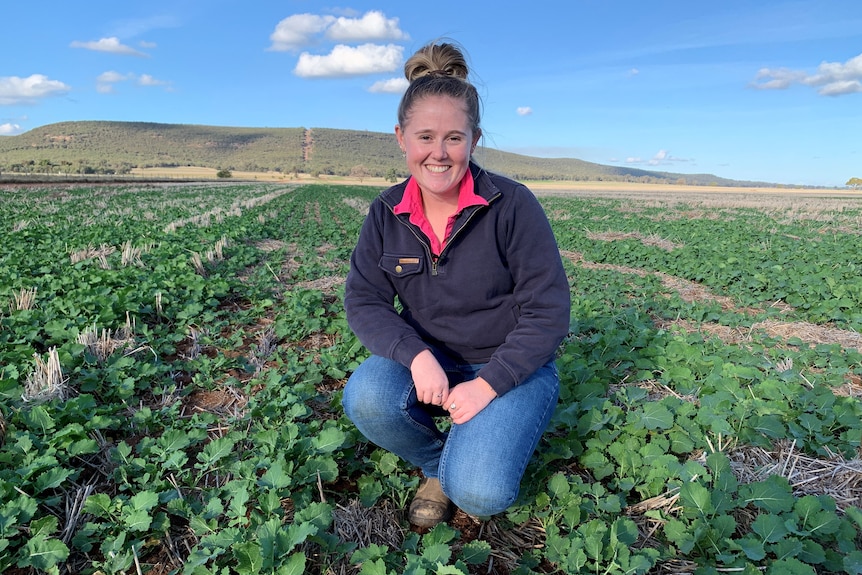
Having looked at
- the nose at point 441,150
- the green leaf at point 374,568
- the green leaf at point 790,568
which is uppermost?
the nose at point 441,150

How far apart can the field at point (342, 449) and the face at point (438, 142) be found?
1.44 metres

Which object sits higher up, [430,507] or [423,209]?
[423,209]

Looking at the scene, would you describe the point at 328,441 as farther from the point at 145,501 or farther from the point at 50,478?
the point at 50,478

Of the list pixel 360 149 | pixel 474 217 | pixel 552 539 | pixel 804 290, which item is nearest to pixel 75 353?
pixel 474 217

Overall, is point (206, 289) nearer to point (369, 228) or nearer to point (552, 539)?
point (369, 228)

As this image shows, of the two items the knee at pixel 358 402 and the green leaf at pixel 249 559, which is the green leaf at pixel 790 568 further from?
the green leaf at pixel 249 559

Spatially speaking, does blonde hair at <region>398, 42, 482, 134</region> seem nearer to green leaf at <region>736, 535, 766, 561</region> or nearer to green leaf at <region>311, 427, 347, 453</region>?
green leaf at <region>311, 427, 347, 453</region>

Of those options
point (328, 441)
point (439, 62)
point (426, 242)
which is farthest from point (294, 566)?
point (439, 62)

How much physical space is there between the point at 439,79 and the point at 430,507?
203 cm

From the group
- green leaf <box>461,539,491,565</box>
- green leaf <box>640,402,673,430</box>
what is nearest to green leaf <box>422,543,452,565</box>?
green leaf <box>461,539,491,565</box>

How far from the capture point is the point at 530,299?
2.29m

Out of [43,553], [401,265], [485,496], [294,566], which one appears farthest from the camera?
[401,265]

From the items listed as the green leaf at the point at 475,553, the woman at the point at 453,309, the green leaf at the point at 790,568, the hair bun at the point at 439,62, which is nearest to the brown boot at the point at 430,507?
the woman at the point at 453,309

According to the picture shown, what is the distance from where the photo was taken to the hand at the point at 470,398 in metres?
2.14
